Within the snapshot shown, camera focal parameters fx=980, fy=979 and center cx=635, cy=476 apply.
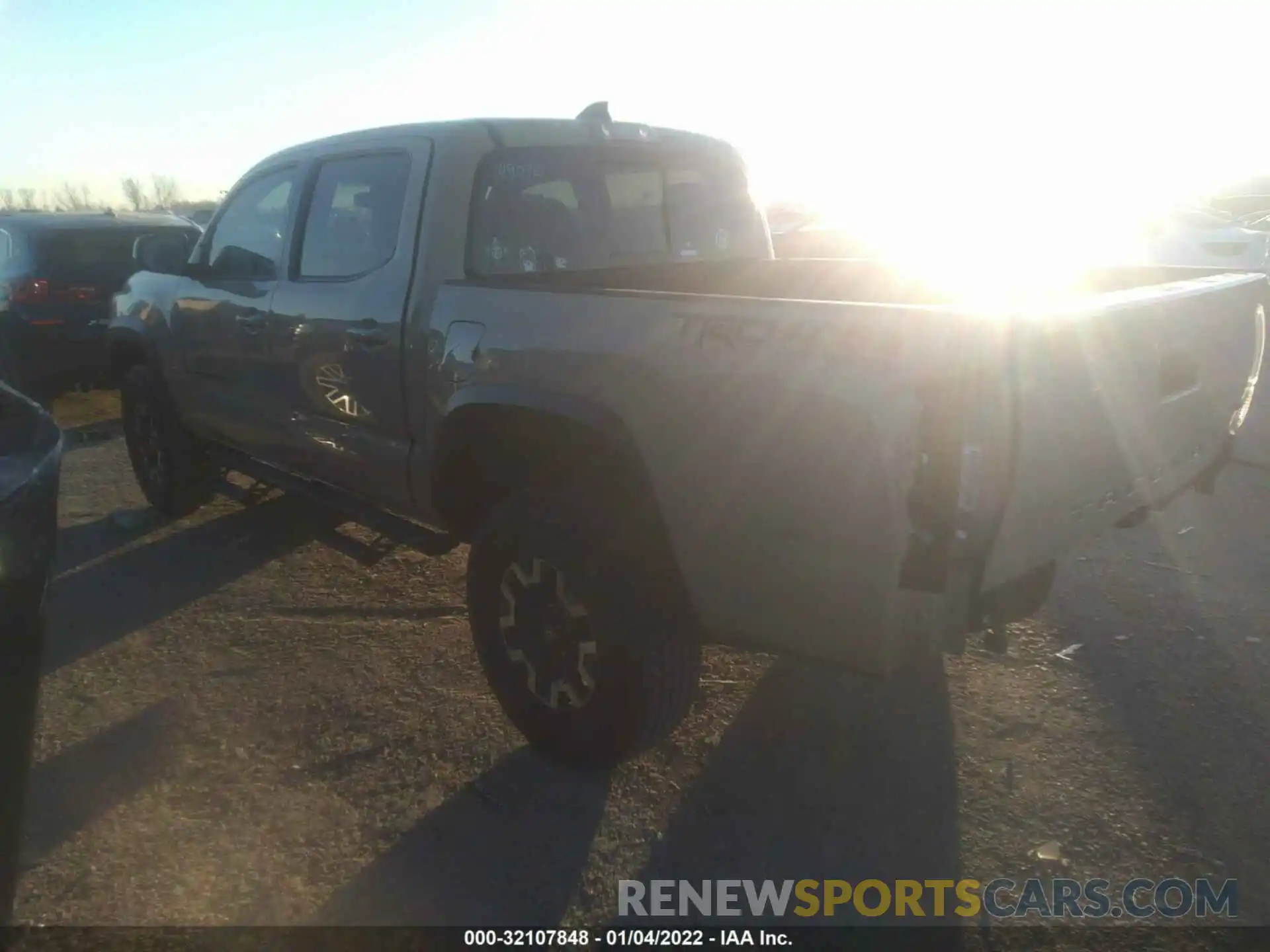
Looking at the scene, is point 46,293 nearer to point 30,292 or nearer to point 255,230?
point 30,292

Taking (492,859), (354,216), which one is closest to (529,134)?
(354,216)

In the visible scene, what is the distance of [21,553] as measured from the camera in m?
3.18

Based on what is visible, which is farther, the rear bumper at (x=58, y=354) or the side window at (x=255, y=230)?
the rear bumper at (x=58, y=354)

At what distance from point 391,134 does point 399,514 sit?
143cm

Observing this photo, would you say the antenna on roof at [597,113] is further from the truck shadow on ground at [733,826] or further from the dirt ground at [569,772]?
the truck shadow on ground at [733,826]

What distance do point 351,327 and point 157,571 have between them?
2.04 metres

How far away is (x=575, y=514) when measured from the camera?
285cm

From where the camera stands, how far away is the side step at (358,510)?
11.6 feet

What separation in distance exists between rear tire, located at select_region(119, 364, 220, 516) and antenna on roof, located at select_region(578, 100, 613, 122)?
2743mm

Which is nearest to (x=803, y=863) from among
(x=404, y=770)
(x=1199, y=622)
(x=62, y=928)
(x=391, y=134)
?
(x=404, y=770)

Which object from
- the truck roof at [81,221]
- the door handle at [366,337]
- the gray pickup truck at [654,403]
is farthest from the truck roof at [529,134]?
the truck roof at [81,221]

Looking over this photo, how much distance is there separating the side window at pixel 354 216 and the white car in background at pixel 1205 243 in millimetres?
11181

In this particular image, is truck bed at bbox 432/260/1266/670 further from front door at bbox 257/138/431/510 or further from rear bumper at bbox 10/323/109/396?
rear bumper at bbox 10/323/109/396

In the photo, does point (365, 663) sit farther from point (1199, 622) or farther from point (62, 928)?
point (1199, 622)
